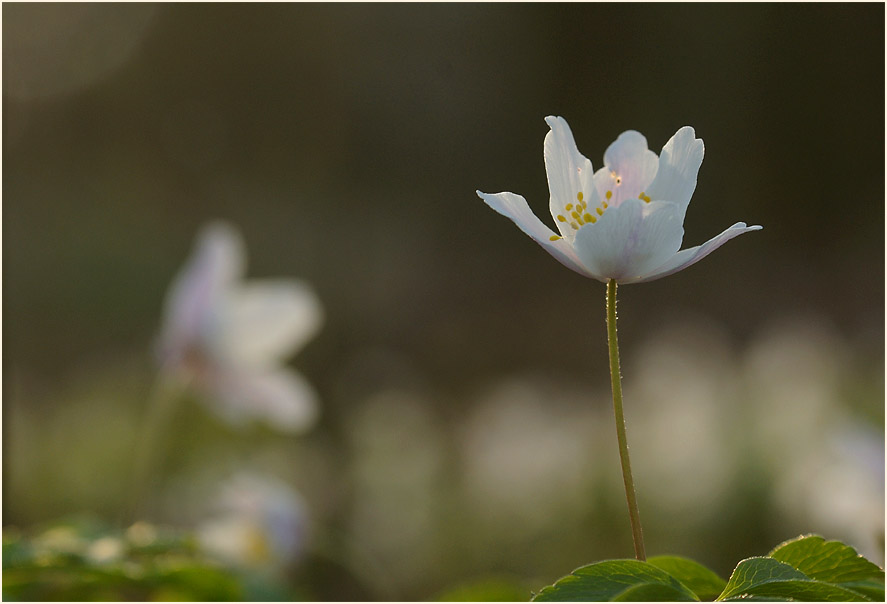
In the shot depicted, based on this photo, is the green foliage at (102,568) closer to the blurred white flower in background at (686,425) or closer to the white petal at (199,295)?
the white petal at (199,295)

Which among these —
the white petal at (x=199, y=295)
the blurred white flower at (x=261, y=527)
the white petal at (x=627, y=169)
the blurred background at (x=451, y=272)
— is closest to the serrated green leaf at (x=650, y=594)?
the white petal at (x=627, y=169)

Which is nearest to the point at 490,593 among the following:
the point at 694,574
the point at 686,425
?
the point at 694,574

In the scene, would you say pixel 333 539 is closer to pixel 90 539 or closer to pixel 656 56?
pixel 90 539

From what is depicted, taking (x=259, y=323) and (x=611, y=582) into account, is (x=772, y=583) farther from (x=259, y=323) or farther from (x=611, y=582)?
(x=259, y=323)

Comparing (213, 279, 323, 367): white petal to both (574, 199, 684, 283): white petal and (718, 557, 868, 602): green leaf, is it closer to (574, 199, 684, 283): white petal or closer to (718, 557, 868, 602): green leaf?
(574, 199, 684, 283): white petal

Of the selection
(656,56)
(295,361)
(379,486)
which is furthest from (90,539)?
(656,56)
